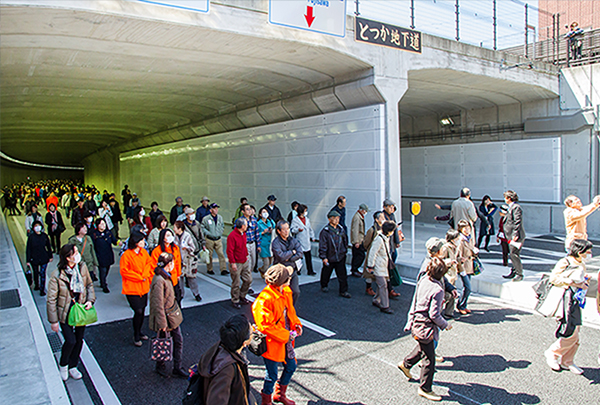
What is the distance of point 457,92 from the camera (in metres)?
15.4

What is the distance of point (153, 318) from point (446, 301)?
4.19 meters

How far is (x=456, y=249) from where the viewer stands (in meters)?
6.98

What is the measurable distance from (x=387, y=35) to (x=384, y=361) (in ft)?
27.3

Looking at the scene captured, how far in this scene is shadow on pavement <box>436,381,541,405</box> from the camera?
4.55 metres

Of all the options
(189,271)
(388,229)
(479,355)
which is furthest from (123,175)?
(479,355)

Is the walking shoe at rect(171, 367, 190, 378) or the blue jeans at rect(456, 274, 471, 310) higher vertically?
the blue jeans at rect(456, 274, 471, 310)

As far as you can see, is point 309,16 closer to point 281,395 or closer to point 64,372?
point 281,395

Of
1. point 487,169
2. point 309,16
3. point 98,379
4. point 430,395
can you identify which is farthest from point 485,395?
point 487,169

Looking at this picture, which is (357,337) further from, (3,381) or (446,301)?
(3,381)

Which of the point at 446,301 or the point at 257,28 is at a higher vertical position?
the point at 257,28

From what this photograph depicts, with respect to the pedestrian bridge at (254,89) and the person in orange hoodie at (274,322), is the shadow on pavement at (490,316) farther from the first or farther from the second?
the pedestrian bridge at (254,89)

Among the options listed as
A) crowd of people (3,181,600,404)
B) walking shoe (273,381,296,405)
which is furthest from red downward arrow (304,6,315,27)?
walking shoe (273,381,296,405)

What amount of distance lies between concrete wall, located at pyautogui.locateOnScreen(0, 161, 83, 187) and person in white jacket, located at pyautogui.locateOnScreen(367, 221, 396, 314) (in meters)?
52.5

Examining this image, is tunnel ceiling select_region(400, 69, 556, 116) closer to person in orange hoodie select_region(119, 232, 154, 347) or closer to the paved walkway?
person in orange hoodie select_region(119, 232, 154, 347)
